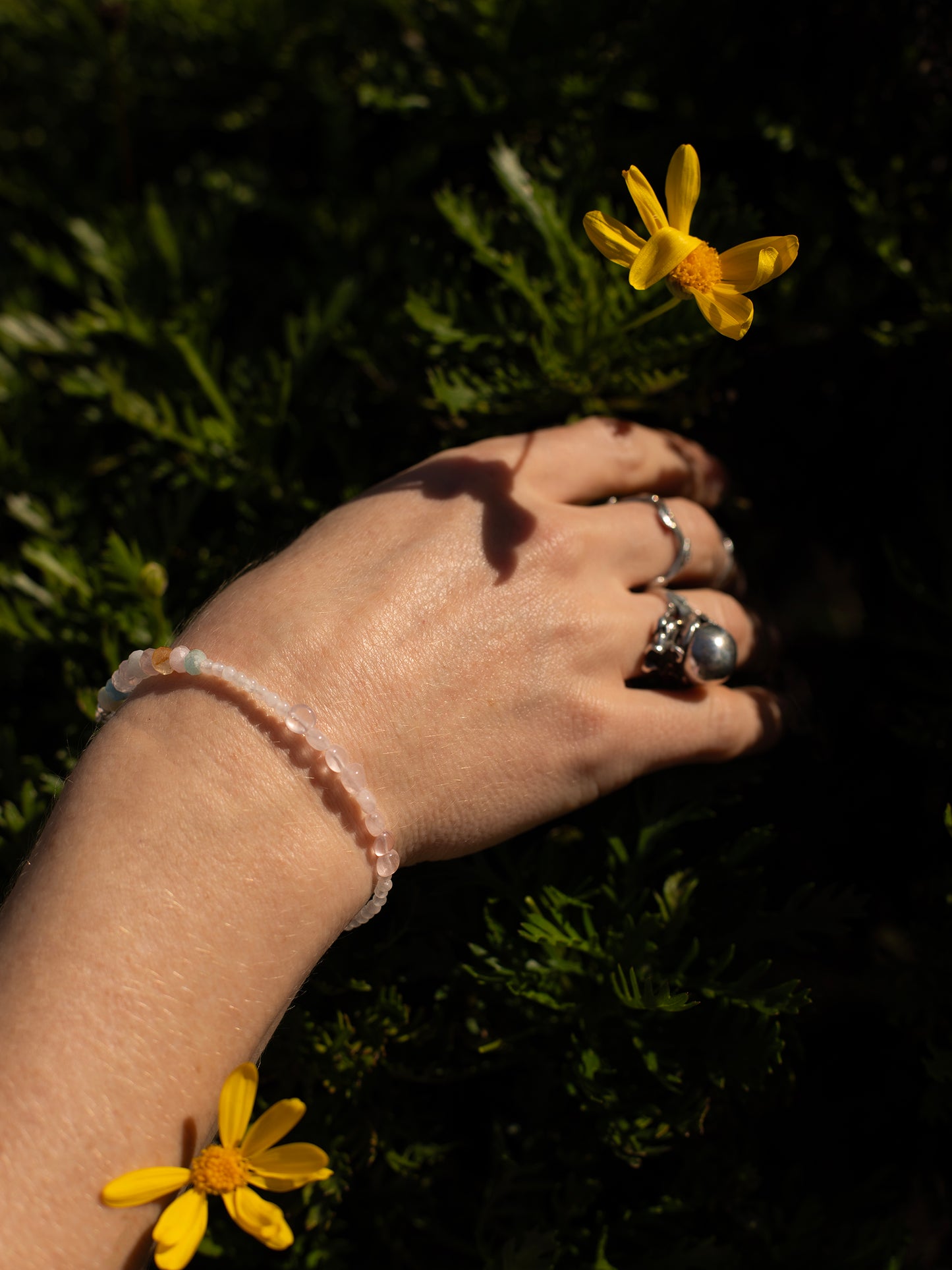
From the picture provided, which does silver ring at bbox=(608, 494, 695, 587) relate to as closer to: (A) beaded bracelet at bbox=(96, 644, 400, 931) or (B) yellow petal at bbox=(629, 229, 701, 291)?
(B) yellow petal at bbox=(629, 229, 701, 291)

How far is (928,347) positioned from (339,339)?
1.09m

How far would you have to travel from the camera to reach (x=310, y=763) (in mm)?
1211

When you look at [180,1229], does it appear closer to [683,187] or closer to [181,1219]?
[181,1219]

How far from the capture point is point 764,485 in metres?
1.79

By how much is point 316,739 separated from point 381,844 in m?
0.17

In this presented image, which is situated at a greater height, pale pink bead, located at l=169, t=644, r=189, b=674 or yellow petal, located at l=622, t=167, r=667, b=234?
yellow petal, located at l=622, t=167, r=667, b=234

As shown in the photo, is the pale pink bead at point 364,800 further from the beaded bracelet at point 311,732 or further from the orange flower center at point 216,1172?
the orange flower center at point 216,1172

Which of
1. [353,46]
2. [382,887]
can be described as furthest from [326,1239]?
[353,46]

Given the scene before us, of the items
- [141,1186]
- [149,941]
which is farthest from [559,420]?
[141,1186]

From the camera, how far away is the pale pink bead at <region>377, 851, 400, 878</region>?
122 centimetres

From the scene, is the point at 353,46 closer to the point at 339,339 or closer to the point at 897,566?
the point at 339,339

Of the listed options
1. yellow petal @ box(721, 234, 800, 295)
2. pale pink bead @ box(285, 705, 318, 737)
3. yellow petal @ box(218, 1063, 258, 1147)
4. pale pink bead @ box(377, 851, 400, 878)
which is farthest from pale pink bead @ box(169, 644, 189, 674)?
yellow petal @ box(721, 234, 800, 295)

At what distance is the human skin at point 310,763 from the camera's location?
3.43 feet

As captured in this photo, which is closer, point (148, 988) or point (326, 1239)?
point (148, 988)
